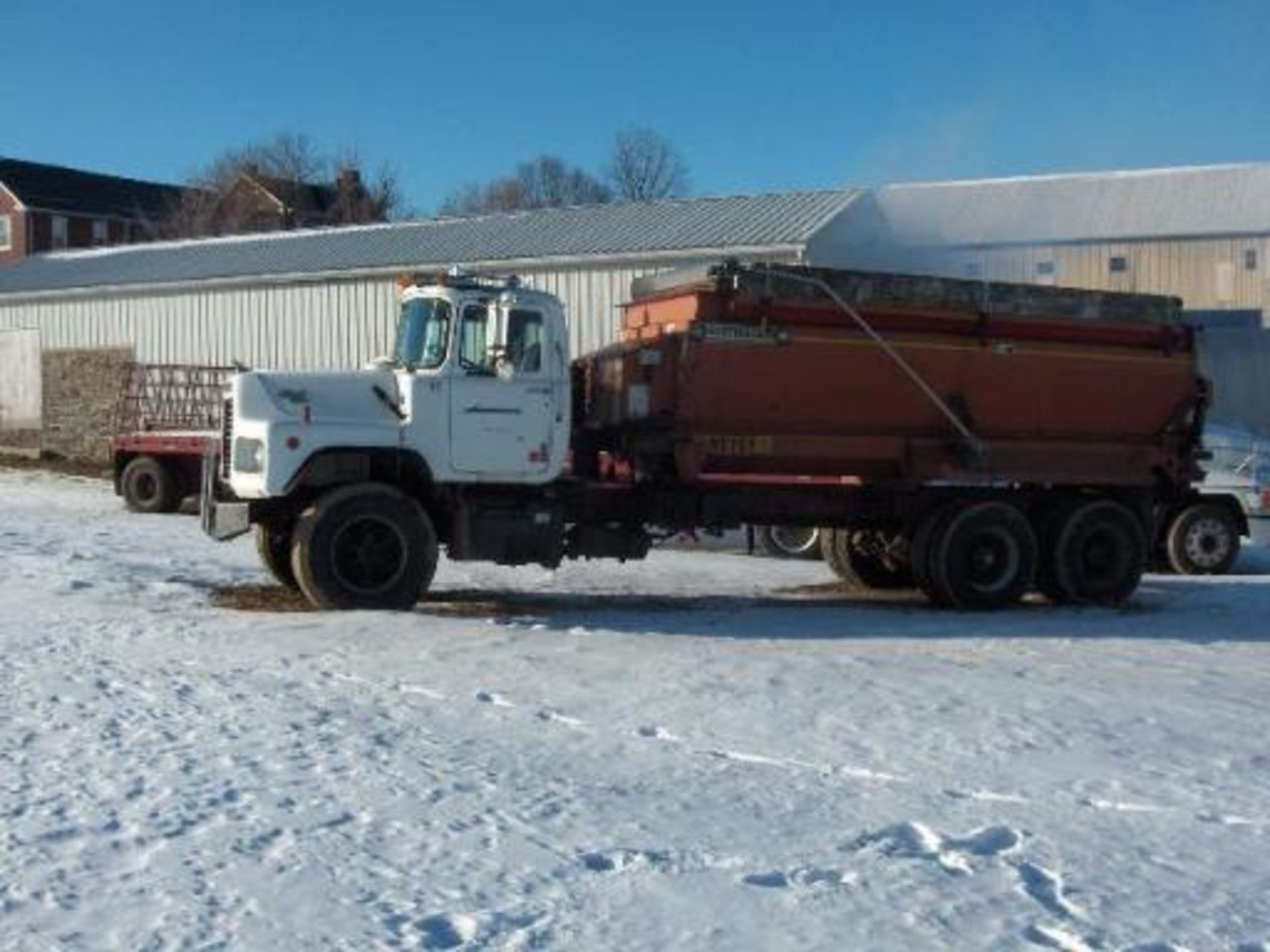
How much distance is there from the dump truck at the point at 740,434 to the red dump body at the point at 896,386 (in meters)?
0.02

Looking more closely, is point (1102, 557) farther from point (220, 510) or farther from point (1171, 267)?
point (1171, 267)

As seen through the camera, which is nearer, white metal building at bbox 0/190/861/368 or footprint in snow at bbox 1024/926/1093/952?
footprint in snow at bbox 1024/926/1093/952

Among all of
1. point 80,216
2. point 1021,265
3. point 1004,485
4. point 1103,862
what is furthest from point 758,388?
point 80,216

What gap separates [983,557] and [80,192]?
66081 mm

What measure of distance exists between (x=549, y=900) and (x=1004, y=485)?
33.9ft

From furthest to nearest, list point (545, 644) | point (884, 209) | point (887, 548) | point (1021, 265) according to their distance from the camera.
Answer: point (1021, 265) → point (884, 209) → point (887, 548) → point (545, 644)

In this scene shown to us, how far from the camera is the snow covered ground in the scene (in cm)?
543

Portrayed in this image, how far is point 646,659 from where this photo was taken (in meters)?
10.6

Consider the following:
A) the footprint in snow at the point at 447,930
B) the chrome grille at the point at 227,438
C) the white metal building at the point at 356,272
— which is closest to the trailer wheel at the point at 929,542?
the chrome grille at the point at 227,438

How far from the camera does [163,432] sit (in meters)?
24.5

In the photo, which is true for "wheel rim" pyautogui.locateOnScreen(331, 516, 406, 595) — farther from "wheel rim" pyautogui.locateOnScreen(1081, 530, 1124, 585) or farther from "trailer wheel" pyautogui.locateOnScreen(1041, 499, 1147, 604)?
"wheel rim" pyautogui.locateOnScreen(1081, 530, 1124, 585)

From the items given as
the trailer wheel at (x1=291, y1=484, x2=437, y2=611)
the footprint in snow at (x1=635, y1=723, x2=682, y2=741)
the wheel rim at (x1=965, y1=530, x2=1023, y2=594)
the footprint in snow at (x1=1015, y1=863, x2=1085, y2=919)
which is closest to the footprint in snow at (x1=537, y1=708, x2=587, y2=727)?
the footprint in snow at (x1=635, y1=723, x2=682, y2=741)

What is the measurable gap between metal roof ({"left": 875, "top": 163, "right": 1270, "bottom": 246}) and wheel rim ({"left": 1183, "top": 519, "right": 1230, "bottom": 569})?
30858mm

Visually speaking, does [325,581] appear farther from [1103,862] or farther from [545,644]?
[1103,862]
